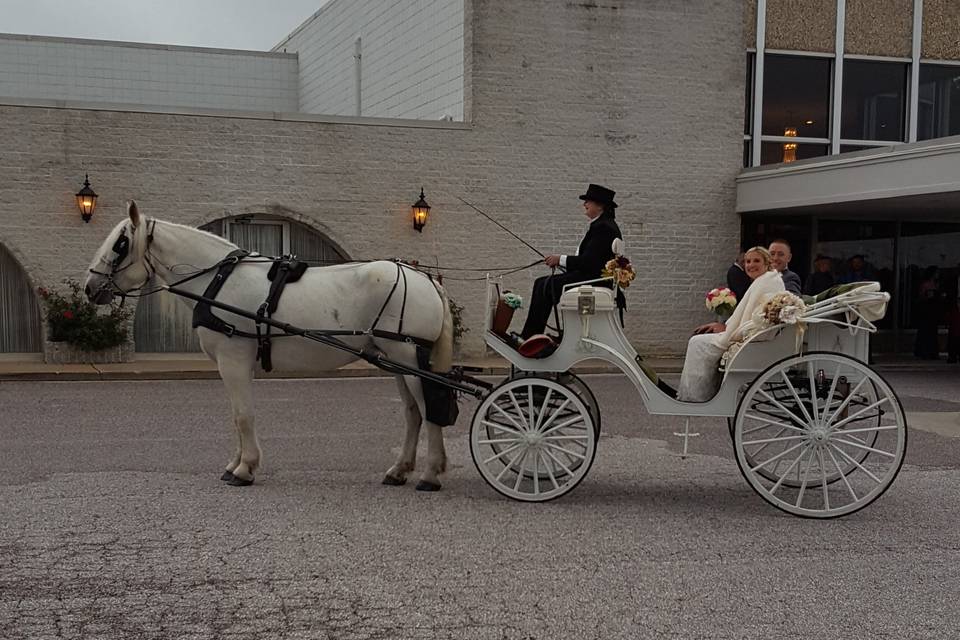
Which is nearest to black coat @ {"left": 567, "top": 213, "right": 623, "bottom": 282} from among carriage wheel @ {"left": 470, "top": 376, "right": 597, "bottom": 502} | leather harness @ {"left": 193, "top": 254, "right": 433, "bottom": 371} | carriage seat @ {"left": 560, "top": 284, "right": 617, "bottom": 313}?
carriage seat @ {"left": 560, "top": 284, "right": 617, "bottom": 313}

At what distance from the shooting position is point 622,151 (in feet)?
57.7

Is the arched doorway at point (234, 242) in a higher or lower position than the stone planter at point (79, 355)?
higher

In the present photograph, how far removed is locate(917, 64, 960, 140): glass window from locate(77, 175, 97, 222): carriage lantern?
16.1 metres

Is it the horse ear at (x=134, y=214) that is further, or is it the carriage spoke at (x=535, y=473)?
the horse ear at (x=134, y=214)

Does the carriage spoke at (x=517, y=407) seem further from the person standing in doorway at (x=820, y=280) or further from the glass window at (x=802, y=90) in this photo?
the glass window at (x=802, y=90)

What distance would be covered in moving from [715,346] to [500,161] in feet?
36.8

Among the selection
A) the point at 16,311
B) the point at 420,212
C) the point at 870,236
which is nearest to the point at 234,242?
the point at 420,212

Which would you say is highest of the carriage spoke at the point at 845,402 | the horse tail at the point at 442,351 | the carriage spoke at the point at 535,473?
the horse tail at the point at 442,351

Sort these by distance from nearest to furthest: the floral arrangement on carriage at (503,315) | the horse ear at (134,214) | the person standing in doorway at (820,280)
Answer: the floral arrangement on carriage at (503,315)
the horse ear at (134,214)
the person standing in doorway at (820,280)

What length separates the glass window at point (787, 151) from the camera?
1866 cm

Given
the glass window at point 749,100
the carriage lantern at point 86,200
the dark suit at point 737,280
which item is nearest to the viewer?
the dark suit at point 737,280

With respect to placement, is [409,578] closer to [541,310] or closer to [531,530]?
[531,530]

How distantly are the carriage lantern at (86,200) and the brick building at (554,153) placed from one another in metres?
0.20

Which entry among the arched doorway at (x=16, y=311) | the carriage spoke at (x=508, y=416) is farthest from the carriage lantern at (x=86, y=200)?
the carriage spoke at (x=508, y=416)
